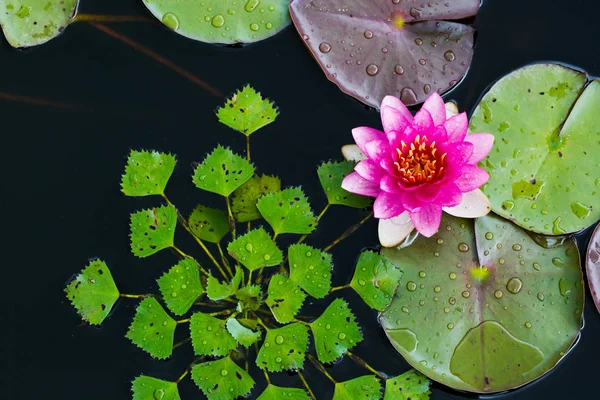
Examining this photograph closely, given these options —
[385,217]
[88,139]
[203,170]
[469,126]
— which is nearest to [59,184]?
[88,139]

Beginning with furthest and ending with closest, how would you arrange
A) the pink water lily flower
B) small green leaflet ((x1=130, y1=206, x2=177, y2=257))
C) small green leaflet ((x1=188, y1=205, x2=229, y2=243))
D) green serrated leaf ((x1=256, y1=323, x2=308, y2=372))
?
small green leaflet ((x1=188, y1=205, x2=229, y2=243))
small green leaflet ((x1=130, y1=206, x2=177, y2=257))
green serrated leaf ((x1=256, y1=323, x2=308, y2=372))
the pink water lily flower

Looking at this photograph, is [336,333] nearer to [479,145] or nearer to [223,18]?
[479,145]

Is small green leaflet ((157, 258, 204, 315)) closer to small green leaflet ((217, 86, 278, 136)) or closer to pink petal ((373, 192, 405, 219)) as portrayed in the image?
small green leaflet ((217, 86, 278, 136))

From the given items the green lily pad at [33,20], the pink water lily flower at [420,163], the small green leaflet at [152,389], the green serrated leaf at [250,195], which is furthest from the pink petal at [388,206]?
the green lily pad at [33,20]

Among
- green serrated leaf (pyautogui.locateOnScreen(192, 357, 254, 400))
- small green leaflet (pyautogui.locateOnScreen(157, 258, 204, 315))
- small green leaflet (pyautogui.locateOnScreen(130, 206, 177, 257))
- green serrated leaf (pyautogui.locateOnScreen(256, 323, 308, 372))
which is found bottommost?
green serrated leaf (pyautogui.locateOnScreen(192, 357, 254, 400))

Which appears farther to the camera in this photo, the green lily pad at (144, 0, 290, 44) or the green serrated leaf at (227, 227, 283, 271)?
the green lily pad at (144, 0, 290, 44)

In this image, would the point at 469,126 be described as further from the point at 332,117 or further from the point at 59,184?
the point at 59,184

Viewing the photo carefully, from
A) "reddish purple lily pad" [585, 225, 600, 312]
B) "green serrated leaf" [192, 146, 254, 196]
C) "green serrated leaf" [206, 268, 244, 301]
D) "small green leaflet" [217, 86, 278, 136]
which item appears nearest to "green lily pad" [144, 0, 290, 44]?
"small green leaflet" [217, 86, 278, 136]
